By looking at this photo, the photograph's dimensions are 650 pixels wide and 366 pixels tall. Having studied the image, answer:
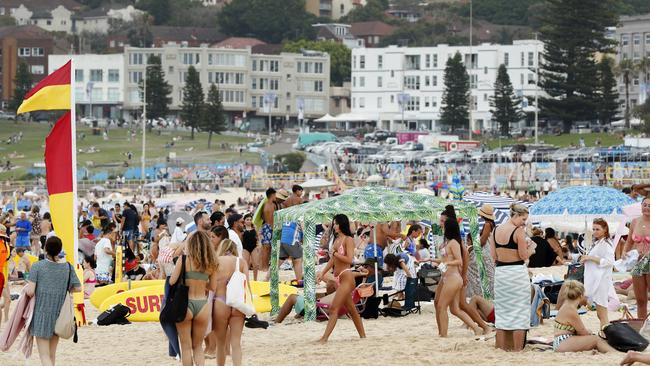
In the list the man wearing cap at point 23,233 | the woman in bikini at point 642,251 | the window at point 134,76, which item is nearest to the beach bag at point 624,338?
the woman in bikini at point 642,251

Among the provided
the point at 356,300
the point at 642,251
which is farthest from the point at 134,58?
the point at 642,251

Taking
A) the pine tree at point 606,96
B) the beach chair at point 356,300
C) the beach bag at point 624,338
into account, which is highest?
the pine tree at point 606,96

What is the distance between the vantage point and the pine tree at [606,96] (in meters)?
85.1

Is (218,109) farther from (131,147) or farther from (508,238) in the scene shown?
(508,238)

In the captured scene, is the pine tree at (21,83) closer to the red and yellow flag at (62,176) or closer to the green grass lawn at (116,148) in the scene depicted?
the green grass lawn at (116,148)

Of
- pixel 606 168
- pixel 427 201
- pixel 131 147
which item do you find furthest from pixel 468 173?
pixel 427 201

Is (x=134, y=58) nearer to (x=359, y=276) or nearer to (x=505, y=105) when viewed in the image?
(x=505, y=105)

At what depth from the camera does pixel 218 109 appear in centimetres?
9862

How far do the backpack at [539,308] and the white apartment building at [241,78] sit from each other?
98601 millimetres

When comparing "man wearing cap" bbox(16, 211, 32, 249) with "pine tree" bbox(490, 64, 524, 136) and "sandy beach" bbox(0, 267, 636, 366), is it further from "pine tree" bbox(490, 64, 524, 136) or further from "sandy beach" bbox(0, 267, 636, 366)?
"pine tree" bbox(490, 64, 524, 136)

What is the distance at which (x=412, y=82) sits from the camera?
11181cm

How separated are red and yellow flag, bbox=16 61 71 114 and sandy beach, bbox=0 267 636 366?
2.36 metres

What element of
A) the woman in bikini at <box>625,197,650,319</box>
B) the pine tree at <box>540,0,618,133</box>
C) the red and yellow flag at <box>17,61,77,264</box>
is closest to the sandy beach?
the woman in bikini at <box>625,197,650,319</box>

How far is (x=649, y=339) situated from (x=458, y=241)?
2.01 metres
